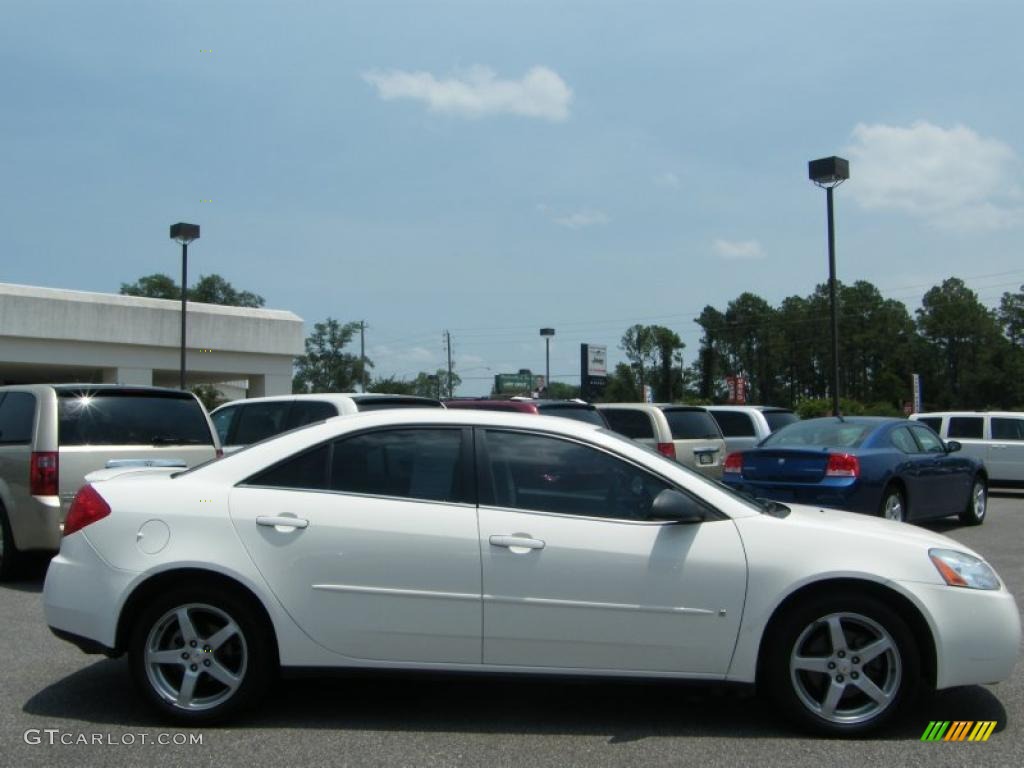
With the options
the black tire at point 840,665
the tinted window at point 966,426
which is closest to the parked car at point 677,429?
the tinted window at point 966,426

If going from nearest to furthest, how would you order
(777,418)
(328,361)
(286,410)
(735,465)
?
(286,410)
(735,465)
(777,418)
(328,361)

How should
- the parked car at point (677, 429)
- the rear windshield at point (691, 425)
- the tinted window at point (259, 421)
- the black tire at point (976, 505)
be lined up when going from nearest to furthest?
1. the tinted window at point (259, 421)
2. the black tire at point (976, 505)
3. the parked car at point (677, 429)
4. the rear windshield at point (691, 425)

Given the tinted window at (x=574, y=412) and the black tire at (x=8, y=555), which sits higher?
the tinted window at (x=574, y=412)

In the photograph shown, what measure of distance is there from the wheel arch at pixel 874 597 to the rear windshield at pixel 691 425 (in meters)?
9.69

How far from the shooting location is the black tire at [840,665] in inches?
175

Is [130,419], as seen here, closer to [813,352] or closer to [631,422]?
[631,422]

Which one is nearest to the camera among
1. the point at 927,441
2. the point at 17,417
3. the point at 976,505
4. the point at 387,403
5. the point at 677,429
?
the point at 17,417

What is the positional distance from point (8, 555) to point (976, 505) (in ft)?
40.0

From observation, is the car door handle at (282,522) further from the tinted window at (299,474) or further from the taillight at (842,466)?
the taillight at (842,466)

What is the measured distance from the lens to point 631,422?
14242 millimetres

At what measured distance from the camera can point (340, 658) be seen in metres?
4.56

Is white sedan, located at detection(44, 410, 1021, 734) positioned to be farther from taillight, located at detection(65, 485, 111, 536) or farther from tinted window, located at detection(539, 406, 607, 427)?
tinted window, located at detection(539, 406, 607, 427)

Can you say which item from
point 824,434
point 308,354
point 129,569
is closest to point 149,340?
point 824,434


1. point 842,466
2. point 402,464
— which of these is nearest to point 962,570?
point 402,464
